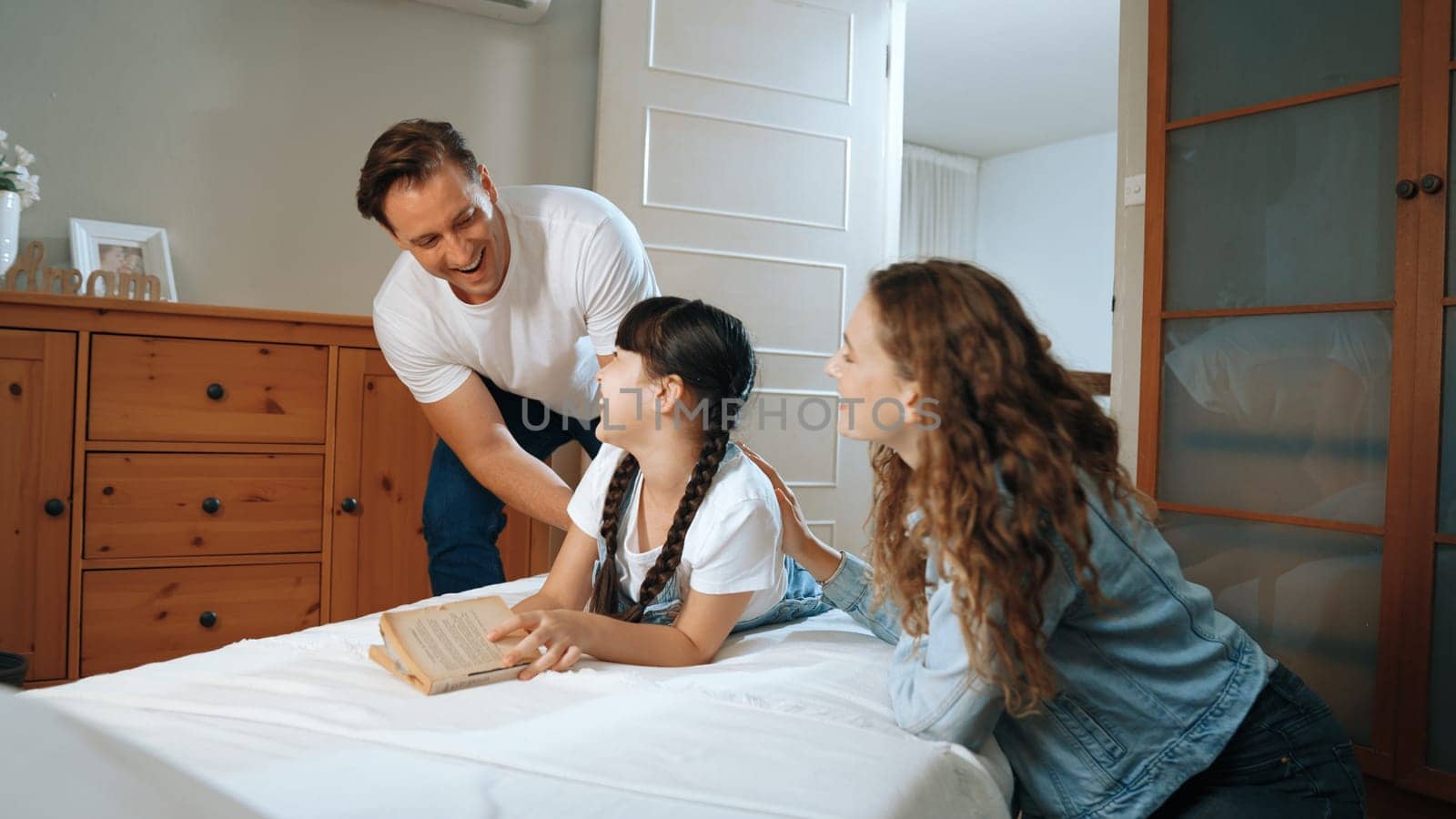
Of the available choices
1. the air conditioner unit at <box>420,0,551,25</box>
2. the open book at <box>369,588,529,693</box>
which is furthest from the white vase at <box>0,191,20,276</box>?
the open book at <box>369,588,529,693</box>

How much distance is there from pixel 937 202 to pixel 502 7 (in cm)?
475

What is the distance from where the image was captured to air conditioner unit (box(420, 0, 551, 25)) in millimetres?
2943

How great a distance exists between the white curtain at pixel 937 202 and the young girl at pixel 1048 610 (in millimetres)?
6070

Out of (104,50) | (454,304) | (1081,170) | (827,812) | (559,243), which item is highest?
(1081,170)

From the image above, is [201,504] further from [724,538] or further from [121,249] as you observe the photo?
[724,538]

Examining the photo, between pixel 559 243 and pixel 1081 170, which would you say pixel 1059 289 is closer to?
pixel 1081 170

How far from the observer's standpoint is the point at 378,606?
2348mm

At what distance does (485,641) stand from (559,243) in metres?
0.94

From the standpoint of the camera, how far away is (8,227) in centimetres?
223

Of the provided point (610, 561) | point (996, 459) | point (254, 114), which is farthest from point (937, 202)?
point (996, 459)

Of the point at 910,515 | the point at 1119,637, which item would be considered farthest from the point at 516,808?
the point at 1119,637

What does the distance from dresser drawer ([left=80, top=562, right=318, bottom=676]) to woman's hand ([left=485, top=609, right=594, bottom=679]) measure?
130 cm

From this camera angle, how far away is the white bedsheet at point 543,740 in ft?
2.62

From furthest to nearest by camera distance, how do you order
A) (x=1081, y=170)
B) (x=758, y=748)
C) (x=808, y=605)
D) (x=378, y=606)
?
(x=1081, y=170), (x=378, y=606), (x=808, y=605), (x=758, y=748)
